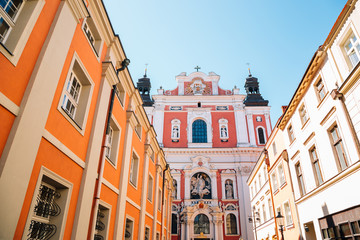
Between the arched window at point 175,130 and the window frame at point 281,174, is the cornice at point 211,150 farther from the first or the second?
the window frame at point 281,174

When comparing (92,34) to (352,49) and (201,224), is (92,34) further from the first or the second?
(201,224)

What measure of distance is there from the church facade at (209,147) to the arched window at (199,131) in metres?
0.07

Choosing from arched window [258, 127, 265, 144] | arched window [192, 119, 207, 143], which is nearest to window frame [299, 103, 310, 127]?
arched window [192, 119, 207, 143]

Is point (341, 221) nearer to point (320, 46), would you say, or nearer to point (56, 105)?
point (320, 46)

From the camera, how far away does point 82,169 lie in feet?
22.1

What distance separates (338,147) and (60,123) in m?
9.13

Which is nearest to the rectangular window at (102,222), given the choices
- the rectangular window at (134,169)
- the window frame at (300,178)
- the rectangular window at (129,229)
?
the rectangular window at (129,229)

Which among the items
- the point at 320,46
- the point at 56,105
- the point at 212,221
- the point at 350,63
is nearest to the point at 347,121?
the point at 350,63

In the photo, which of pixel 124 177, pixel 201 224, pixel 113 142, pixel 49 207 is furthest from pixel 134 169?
pixel 201 224

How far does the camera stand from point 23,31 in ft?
15.6

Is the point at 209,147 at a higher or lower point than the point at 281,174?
higher

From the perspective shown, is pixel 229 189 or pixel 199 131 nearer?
pixel 229 189

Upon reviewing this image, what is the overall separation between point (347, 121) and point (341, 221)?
3.51 m

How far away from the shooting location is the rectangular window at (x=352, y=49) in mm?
8058
